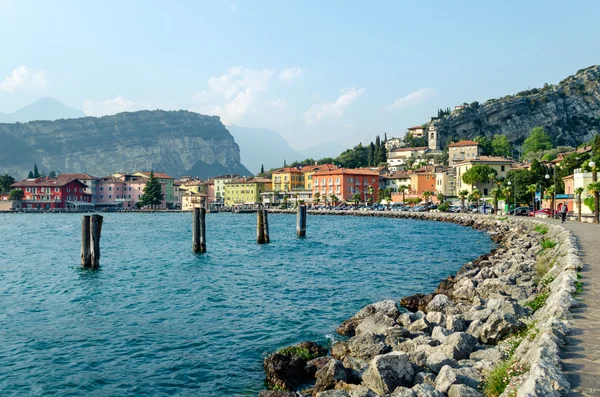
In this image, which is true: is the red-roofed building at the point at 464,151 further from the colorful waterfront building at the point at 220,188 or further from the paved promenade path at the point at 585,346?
the paved promenade path at the point at 585,346

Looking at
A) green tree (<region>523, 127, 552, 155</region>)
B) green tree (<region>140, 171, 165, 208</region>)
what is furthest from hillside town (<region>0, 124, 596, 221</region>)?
green tree (<region>523, 127, 552, 155</region>)

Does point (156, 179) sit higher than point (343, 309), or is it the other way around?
point (156, 179)

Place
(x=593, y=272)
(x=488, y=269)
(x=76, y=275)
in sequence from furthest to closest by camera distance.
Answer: (x=76, y=275) → (x=488, y=269) → (x=593, y=272)

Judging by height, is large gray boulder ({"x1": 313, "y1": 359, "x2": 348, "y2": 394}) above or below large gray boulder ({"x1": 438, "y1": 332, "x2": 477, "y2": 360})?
below

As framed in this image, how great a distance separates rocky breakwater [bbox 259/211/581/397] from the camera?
8384 millimetres

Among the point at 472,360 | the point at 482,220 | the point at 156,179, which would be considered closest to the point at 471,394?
the point at 472,360

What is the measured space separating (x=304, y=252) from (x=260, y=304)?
20060 millimetres

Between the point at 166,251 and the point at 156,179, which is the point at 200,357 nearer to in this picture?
the point at 166,251

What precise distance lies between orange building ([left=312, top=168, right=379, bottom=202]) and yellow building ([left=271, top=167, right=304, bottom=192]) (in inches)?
631

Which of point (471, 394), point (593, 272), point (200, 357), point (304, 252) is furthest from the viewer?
point (304, 252)

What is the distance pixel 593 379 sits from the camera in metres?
7.48

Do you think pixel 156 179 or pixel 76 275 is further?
pixel 156 179

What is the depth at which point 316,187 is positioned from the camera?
144 metres

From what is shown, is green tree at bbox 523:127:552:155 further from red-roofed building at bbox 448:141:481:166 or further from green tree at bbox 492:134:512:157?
red-roofed building at bbox 448:141:481:166
